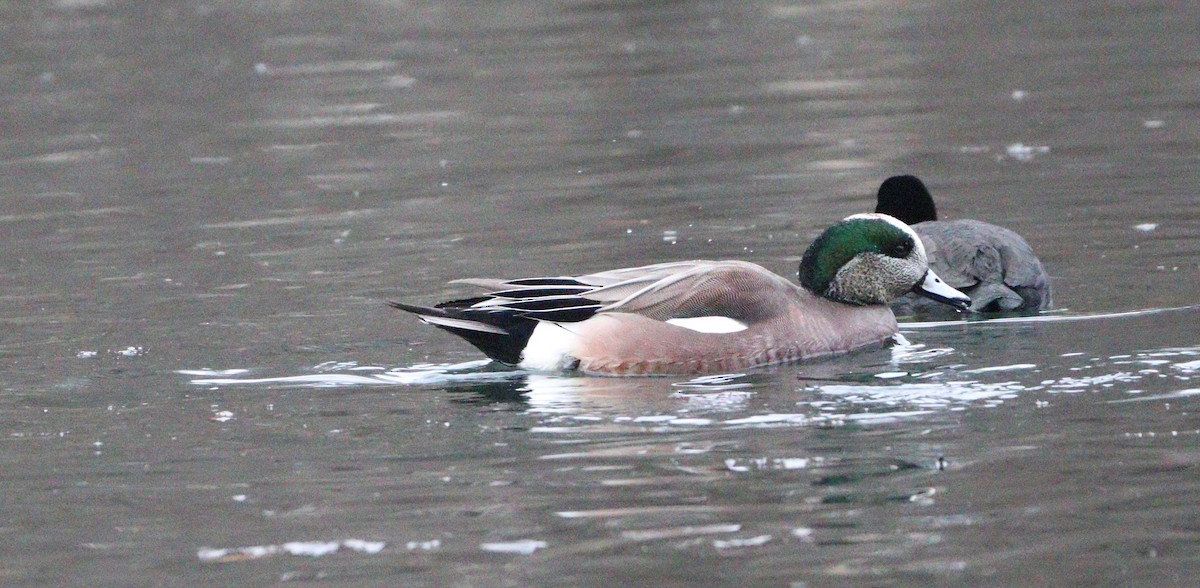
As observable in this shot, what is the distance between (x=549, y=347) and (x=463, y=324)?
0.43 metres

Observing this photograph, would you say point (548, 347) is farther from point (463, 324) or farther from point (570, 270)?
point (570, 270)

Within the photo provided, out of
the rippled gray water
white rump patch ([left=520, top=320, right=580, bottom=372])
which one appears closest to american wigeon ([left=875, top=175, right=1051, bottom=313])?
the rippled gray water

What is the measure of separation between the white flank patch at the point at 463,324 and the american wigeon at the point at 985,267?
2632mm

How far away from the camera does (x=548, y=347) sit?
8.51 meters

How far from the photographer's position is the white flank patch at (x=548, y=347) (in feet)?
27.8

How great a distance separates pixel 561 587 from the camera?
213 inches

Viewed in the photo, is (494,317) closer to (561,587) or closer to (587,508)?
(587,508)

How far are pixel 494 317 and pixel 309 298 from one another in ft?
6.72

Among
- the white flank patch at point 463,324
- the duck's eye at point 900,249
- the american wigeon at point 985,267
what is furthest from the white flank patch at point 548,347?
the american wigeon at point 985,267

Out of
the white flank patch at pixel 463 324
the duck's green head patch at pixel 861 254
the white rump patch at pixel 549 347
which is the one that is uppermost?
the duck's green head patch at pixel 861 254

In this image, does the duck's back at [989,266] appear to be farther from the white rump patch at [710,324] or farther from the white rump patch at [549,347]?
the white rump patch at [549,347]

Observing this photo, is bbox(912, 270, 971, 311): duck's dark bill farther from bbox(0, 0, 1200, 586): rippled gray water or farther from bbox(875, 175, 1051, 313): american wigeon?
bbox(875, 175, 1051, 313): american wigeon

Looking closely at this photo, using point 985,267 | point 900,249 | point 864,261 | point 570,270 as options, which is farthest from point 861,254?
point 570,270

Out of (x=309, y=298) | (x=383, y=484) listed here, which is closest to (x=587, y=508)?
(x=383, y=484)
